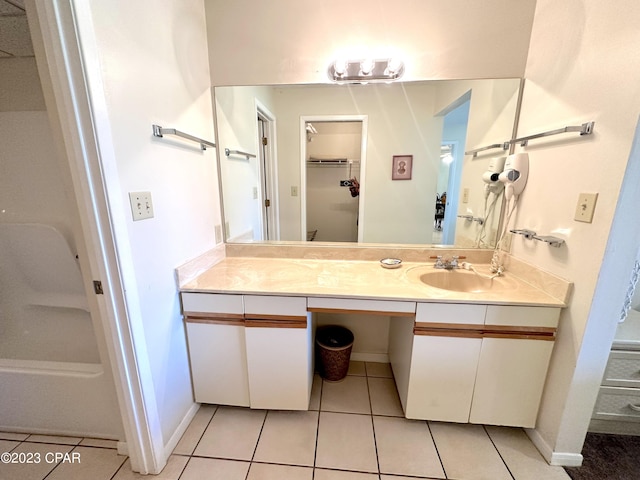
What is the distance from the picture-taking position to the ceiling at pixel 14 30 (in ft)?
3.57

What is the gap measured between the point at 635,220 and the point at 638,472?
123 cm

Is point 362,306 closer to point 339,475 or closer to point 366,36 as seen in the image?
point 339,475

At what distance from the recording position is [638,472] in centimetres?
118

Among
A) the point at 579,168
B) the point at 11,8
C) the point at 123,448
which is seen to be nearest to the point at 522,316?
the point at 579,168

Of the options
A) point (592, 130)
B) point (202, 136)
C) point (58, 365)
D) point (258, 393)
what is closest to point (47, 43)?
point (202, 136)

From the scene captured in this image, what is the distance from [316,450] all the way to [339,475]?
0.16 m

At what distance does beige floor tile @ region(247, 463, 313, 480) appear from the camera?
1.17 metres

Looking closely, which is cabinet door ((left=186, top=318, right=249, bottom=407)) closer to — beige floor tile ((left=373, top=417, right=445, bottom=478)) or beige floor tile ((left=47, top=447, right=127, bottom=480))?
beige floor tile ((left=47, top=447, right=127, bottom=480))

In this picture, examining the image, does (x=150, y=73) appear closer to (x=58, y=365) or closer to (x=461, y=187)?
(x=58, y=365)

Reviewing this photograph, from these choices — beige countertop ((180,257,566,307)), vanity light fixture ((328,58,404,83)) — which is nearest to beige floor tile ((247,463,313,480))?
beige countertop ((180,257,566,307))

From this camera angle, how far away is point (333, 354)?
1.70 meters

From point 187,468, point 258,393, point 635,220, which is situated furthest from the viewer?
point 258,393

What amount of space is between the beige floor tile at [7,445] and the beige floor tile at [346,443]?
5.25 feet

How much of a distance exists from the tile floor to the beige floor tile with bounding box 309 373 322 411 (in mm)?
14
